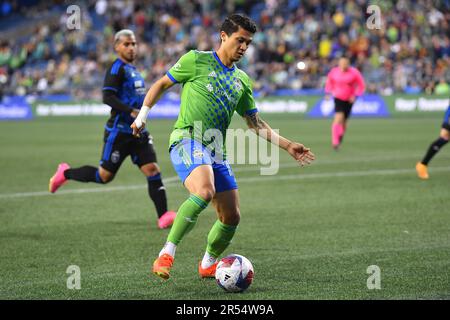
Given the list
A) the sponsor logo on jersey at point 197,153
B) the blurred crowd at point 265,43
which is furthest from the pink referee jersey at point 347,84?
the sponsor logo on jersey at point 197,153

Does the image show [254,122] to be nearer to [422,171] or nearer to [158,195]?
[158,195]

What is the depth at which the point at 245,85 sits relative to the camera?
25.1 feet

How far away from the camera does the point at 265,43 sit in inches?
1446

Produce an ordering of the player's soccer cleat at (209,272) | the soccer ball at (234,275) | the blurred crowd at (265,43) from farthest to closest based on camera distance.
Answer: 1. the blurred crowd at (265,43)
2. the player's soccer cleat at (209,272)
3. the soccer ball at (234,275)

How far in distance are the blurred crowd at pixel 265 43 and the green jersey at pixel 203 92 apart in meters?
24.0

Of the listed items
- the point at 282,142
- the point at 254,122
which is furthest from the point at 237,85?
the point at 282,142

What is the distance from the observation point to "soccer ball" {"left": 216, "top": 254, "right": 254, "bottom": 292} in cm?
696

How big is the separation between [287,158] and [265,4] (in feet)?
70.4

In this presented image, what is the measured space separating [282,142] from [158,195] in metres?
3.65

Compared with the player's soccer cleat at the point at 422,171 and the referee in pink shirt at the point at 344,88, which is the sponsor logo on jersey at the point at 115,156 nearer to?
the player's soccer cleat at the point at 422,171

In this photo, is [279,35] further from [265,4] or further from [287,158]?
[287,158]

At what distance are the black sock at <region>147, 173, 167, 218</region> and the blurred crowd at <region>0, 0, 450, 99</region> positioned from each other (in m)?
20.8

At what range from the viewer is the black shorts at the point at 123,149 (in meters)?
10.8
